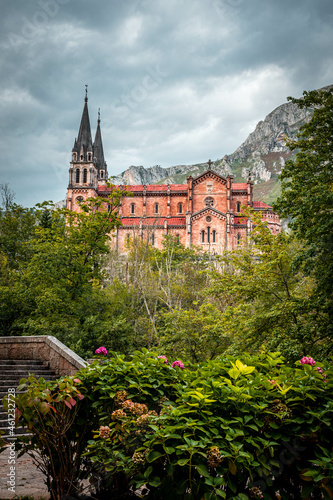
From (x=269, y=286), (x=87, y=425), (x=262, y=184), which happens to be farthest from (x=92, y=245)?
(x=262, y=184)

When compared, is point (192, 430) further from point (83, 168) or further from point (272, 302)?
point (83, 168)

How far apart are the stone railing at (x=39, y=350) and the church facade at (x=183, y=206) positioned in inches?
1811

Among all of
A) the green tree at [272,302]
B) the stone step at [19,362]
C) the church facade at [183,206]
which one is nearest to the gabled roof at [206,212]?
the church facade at [183,206]

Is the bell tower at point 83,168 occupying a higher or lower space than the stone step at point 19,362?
higher

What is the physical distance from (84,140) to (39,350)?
205ft

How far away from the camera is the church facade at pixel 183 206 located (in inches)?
2387

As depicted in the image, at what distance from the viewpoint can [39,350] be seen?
34.8 ft

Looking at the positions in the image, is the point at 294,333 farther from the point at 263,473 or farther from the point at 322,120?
the point at 263,473

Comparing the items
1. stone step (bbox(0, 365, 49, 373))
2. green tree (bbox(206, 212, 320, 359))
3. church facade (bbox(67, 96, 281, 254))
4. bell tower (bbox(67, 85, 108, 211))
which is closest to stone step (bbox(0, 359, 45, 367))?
stone step (bbox(0, 365, 49, 373))

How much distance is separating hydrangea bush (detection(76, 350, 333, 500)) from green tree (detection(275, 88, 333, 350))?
7417 millimetres

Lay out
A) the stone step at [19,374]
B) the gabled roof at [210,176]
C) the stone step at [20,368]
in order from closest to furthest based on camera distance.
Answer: the stone step at [19,374]
the stone step at [20,368]
the gabled roof at [210,176]

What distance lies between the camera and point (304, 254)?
35.1 ft

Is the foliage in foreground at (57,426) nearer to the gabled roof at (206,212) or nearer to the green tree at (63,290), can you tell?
the green tree at (63,290)

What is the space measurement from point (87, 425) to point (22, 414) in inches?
26.7
